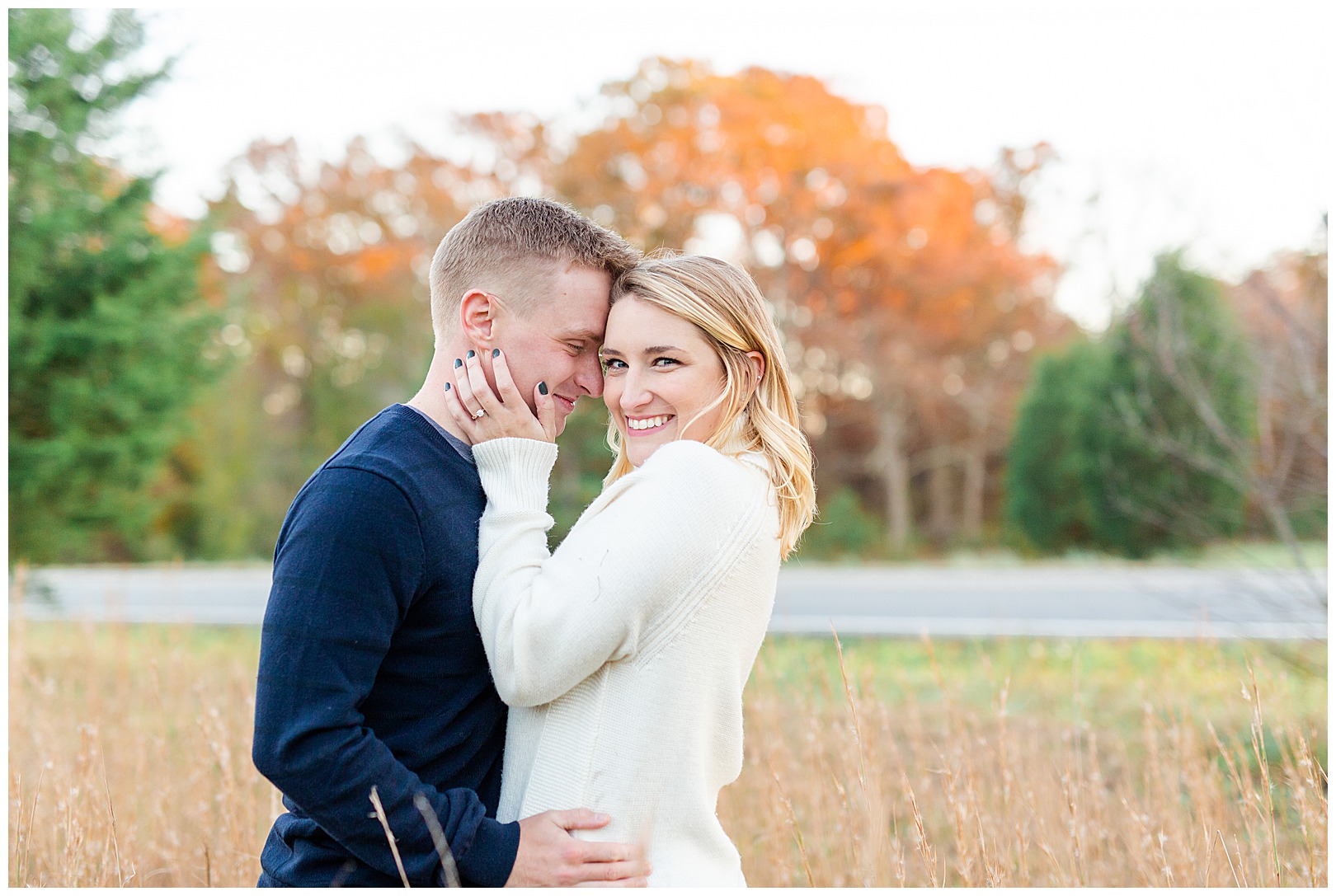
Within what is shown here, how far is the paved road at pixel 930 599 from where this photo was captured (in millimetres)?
8398

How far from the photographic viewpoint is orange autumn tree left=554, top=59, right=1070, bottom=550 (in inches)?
622

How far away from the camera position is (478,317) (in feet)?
6.81

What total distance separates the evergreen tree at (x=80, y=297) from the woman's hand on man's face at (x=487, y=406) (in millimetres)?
6989

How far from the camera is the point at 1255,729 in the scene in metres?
2.45

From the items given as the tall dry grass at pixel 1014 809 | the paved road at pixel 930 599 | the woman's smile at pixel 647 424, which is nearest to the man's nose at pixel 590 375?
the woman's smile at pixel 647 424

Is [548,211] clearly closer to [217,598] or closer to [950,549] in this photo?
[217,598]

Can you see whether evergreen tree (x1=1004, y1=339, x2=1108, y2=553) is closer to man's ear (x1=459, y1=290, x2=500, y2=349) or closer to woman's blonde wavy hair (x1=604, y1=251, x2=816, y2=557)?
woman's blonde wavy hair (x1=604, y1=251, x2=816, y2=557)

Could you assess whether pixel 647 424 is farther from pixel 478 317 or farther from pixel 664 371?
pixel 478 317

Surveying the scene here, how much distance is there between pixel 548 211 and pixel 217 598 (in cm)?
1217

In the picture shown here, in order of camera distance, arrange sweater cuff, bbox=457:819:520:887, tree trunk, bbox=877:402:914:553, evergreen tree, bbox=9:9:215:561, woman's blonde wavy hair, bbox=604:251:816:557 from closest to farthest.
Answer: sweater cuff, bbox=457:819:520:887, woman's blonde wavy hair, bbox=604:251:816:557, evergreen tree, bbox=9:9:215:561, tree trunk, bbox=877:402:914:553

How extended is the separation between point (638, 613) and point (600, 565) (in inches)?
4.2

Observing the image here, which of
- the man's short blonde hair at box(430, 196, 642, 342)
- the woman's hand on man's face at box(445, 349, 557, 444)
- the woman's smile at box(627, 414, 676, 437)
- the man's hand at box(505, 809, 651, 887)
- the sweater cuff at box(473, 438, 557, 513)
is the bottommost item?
the man's hand at box(505, 809, 651, 887)

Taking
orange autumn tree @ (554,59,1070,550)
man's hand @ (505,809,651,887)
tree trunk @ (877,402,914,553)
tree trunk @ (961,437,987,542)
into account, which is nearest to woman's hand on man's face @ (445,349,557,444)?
man's hand @ (505,809,651,887)

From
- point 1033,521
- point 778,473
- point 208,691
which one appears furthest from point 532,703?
point 1033,521
